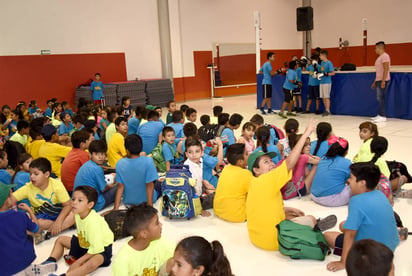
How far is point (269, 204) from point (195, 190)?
1.14 metres

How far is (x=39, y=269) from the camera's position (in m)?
2.87

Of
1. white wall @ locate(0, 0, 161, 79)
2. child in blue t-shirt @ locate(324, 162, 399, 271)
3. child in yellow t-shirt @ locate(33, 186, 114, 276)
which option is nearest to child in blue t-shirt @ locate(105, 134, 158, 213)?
child in yellow t-shirt @ locate(33, 186, 114, 276)

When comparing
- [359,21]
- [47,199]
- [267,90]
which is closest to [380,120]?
[267,90]

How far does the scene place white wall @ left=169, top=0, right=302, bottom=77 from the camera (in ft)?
49.4

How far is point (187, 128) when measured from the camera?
498 cm

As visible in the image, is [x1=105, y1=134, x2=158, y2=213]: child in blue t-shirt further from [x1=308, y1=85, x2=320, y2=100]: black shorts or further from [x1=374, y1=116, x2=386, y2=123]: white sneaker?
[x1=308, y1=85, x2=320, y2=100]: black shorts

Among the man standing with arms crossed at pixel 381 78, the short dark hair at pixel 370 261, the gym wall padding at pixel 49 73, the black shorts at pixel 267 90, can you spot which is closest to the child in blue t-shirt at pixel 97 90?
the gym wall padding at pixel 49 73

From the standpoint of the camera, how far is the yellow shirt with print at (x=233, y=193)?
356 centimetres

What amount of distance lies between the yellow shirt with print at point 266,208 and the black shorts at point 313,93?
742 centimetres

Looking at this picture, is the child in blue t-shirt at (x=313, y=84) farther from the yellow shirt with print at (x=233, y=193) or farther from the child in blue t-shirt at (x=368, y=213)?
the child in blue t-shirt at (x=368, y=213)

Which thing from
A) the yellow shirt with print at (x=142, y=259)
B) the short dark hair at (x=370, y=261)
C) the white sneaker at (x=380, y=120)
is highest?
the short dark hair at (x=370, y=261)

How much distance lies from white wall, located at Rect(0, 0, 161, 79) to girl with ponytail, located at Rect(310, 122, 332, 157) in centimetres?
1024

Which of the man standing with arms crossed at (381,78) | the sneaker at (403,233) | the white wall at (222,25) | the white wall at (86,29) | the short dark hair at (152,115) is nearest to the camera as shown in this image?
the sneaker at (403,233)

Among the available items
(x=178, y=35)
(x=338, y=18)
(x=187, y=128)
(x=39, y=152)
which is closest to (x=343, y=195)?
(x=187, y=128)
